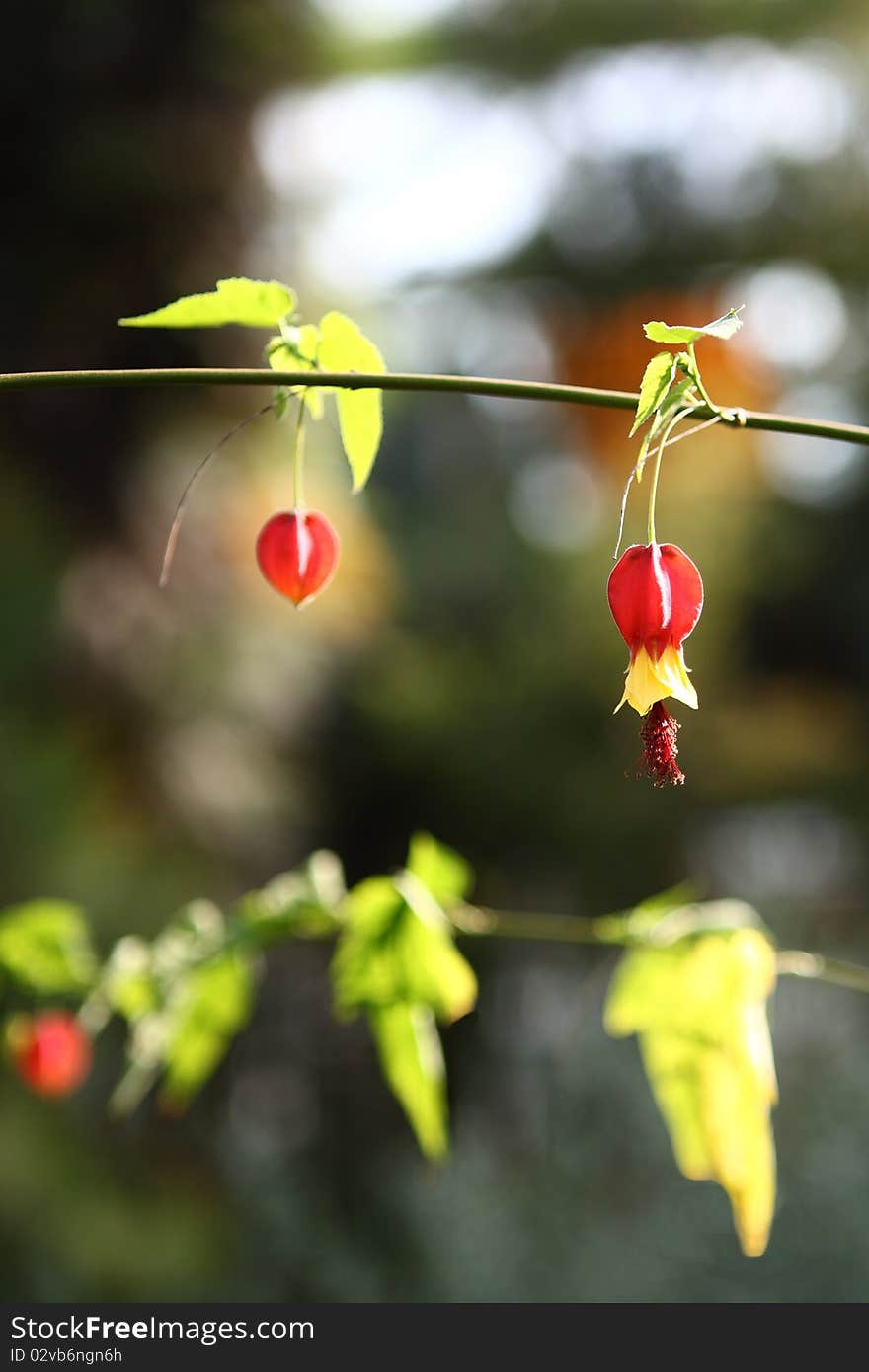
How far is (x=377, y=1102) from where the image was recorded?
2.38m

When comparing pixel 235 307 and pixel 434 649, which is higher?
pixel 434 649

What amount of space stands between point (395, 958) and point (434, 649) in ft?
7.37

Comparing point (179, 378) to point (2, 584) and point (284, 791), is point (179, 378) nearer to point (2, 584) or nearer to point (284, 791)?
point (2, 584)

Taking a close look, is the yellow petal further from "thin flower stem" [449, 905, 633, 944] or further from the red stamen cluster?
"thin flower stem" [449, 905, 633, 944]

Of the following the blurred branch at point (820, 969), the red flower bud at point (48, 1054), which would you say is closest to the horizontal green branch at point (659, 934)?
the blurred branch at point (820, 969)

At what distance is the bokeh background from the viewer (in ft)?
6.73

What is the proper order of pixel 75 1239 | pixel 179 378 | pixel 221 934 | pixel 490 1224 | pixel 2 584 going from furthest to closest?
pixel 490 1224, pixel 2 584, pixel 75 1239, pixel 221 934, pixel 179 378

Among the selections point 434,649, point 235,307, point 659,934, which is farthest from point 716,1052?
point 434,649

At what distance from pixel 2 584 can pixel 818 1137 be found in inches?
66.2

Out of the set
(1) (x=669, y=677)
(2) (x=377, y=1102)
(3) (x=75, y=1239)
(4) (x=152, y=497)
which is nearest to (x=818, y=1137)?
(2) (x=377, y=1102)

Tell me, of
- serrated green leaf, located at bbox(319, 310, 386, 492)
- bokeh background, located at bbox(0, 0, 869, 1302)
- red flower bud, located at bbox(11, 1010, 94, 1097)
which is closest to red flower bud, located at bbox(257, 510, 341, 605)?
serrated green leaf, located at bbox(319, 310, 386, 492)

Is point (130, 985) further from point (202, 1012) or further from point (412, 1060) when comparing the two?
point (412, 1060)

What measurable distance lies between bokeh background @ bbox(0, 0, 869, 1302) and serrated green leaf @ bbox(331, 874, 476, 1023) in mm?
1371

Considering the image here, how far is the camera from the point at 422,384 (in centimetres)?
25
